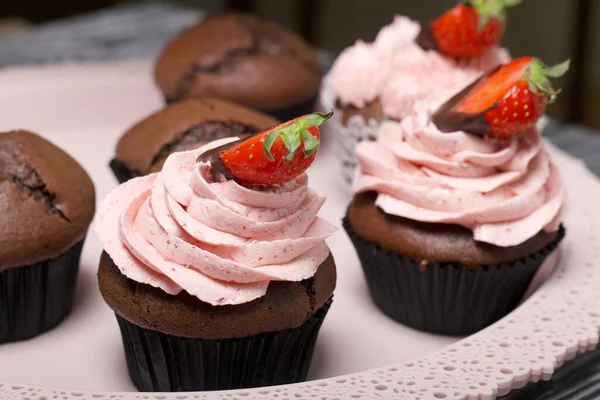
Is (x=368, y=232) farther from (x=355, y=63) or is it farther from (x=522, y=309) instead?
(x=355, y=63)

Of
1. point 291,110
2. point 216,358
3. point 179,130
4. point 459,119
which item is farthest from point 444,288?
point 291,110

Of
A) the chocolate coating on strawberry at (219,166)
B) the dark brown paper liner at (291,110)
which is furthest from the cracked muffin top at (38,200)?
the dark brown paper liner at (291,110)

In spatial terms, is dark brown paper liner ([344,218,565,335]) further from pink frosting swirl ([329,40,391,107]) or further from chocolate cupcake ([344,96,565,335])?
pink frosting swirl ([329,40,391,107])

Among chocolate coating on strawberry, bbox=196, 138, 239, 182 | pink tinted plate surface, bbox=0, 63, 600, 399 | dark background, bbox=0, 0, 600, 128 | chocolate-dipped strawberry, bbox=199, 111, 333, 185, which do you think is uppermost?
chocolate-dipped strawberry, bbox=199, 111, 333, 185

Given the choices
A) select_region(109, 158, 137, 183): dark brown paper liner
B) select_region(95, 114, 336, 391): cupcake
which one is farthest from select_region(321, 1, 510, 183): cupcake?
select_region(95, 114, 336, 391): cupcake

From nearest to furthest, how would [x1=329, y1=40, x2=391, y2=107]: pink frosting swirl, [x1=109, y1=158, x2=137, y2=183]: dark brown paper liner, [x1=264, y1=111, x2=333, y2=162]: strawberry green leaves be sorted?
[x1=264, y1=111, x2=333, y2=162]: strawberry green leaves, [x1=109, y1=158, x2=137, y2=183]: dark brown paper liner, [x1=329, y1=40, x2=391, y2=107]: pink frosting swirl
